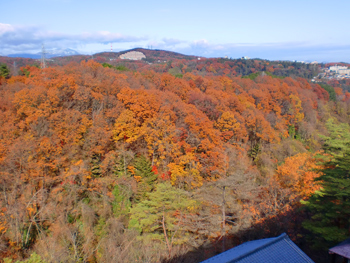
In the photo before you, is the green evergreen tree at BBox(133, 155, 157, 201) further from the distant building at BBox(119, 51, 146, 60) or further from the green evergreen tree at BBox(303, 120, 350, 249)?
the distant building at BBox(119, 51, 146, 60)

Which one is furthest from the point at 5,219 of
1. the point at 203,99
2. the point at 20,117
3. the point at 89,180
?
the point at 203,99

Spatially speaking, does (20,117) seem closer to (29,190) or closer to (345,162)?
(29,190)

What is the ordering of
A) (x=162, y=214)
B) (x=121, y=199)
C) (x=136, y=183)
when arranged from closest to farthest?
(x=162, y=214)
(x=121, y=199)
(x=136, y=183)

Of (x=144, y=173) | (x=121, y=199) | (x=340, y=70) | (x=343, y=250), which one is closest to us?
(x=343, y=250)

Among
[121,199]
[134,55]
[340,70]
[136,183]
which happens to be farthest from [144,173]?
[340,70]

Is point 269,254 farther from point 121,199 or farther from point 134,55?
point 134,55
